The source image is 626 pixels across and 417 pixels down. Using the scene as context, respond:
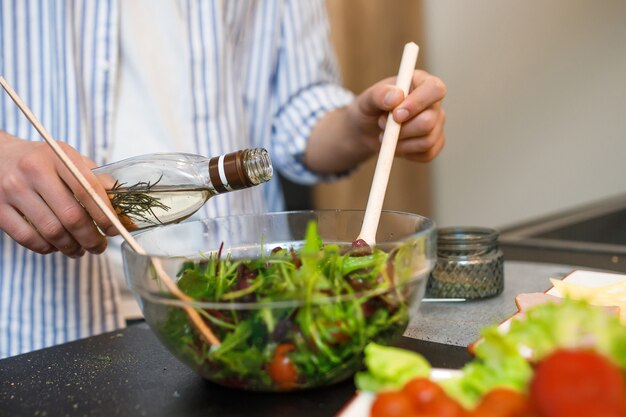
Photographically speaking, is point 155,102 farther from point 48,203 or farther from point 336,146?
point 48,203

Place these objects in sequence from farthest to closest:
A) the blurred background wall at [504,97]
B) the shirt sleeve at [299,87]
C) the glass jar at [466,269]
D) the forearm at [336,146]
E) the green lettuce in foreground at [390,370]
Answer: the blurred background wall at [504,97] < the shirt sleeve at [299,87] < the forearm at [336,146] < the glass jar at [466,269] < the green lettuce in foreground at [390,370]

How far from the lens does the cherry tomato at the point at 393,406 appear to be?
497 mm

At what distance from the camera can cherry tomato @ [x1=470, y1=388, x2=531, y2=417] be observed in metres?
0.47

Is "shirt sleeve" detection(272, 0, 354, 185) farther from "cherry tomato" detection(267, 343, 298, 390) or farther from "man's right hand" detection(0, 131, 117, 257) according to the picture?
"cherry tomato" detection(267, 343, 298, 390)

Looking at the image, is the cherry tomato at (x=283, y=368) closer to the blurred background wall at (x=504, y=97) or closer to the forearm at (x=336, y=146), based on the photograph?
the forearm at (x=336, y=146)

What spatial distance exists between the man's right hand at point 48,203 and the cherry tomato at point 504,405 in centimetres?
53

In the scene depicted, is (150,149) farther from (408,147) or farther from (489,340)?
(489,340)

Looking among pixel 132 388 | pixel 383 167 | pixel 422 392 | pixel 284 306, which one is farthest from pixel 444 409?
pixel 383 167

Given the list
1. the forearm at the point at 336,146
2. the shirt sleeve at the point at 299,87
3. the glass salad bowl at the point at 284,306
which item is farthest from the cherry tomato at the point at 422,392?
the shirt sleeve at the point at 299,87

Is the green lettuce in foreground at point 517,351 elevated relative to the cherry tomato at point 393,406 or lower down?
elevated

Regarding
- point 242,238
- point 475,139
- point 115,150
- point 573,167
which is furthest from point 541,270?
point 475,139

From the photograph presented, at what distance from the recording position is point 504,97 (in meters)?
3.00

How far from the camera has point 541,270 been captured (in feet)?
4.01

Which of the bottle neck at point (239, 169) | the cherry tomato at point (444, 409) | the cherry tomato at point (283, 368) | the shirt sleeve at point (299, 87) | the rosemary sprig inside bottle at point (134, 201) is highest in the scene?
the shirt sleeve at point (299, 87)
